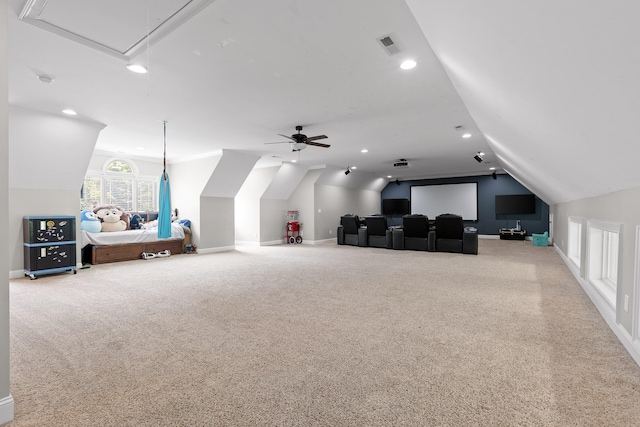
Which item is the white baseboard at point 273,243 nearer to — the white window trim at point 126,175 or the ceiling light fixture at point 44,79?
the white window trim at point 126,175

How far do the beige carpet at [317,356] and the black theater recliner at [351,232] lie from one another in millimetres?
5466

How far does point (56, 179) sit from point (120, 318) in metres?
4.29

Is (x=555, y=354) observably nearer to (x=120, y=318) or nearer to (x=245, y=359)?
(x=245, y=359)

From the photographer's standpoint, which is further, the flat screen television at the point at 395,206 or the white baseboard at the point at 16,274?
the flat screen television at the point at 395,206

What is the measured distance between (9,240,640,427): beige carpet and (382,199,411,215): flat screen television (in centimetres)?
998

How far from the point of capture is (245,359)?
2398 mm

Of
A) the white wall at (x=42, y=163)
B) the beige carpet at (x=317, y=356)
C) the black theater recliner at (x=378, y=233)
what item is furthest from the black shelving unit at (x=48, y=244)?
the black theater recliner at (x=378, y=233)

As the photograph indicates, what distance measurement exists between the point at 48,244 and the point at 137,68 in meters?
4.16

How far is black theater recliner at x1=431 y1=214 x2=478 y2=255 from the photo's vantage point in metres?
8.15

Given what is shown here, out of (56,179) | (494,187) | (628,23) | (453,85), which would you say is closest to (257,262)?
(56,179)

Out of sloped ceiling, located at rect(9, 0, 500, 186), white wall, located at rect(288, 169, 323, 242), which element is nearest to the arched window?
sloped ceiling, located at rect(9, 0, 500, 186)

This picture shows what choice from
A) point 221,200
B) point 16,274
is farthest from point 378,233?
point 16,274

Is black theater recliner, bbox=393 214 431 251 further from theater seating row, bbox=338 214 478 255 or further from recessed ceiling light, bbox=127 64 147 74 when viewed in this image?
recessed ceiling light, bbox=127 64 147 74

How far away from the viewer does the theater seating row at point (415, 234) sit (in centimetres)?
837
